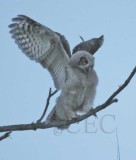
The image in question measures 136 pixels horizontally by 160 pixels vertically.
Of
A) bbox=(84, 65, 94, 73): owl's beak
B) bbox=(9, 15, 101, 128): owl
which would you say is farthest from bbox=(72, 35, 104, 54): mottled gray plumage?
bbox=(84, 65, 94, 73): owl's beak

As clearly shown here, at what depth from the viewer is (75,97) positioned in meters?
3.30

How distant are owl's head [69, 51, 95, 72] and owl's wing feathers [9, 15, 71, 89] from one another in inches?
4.4

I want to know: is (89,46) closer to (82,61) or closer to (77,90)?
(82,61)

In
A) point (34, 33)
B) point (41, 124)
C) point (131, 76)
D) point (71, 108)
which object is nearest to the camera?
point (131, 76)

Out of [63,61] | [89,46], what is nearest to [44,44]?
[63,61]

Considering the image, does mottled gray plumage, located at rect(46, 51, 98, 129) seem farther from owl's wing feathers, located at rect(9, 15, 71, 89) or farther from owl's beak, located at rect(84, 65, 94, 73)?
owl's wing feathers, located at rect(9, 15, 71, 89)

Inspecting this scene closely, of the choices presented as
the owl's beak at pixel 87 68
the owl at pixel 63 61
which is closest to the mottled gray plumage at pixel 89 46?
the owl at pixel 63 61

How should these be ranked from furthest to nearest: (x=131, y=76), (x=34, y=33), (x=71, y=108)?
(x=34, y=33), (x=71, y=108), (x=131, y=76)

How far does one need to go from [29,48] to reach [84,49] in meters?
0.45

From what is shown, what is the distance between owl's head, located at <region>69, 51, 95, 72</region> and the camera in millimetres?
3211

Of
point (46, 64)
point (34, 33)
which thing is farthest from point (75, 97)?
point (34, 33)

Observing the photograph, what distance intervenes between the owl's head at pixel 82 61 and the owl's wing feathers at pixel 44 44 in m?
0.11

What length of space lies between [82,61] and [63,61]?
0.25 metres

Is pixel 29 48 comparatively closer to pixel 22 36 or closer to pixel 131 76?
pixel 22 36
